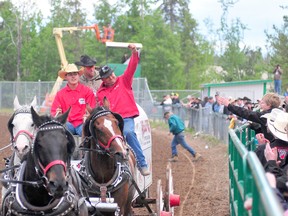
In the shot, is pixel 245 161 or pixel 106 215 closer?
pixel 245 161

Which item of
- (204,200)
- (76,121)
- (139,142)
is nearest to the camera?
(76,121)

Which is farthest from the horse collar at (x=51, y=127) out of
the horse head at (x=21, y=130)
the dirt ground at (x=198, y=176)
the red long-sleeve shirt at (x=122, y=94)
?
the dirt ground at (x=198, y=176)

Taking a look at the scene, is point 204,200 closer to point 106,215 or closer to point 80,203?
point 106,215

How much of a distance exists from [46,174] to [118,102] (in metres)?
3.44

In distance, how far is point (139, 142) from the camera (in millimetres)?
10195

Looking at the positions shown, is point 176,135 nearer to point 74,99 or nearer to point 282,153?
point 74,99

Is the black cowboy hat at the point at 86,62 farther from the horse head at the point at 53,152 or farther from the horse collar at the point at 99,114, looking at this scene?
the horse head at the point at 53,152

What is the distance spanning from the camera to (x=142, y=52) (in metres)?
52.6

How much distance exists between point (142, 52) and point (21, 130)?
1787 inches

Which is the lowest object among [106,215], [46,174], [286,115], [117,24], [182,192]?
[182,192]

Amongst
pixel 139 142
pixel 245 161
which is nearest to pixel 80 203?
pixel 245 161

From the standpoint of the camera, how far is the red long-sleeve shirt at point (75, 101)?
927 cm

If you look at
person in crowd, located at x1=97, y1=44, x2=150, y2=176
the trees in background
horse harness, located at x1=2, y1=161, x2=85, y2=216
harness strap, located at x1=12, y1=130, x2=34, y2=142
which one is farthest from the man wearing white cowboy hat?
the trees in background

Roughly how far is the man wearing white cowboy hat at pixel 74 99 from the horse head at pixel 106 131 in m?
0.96
